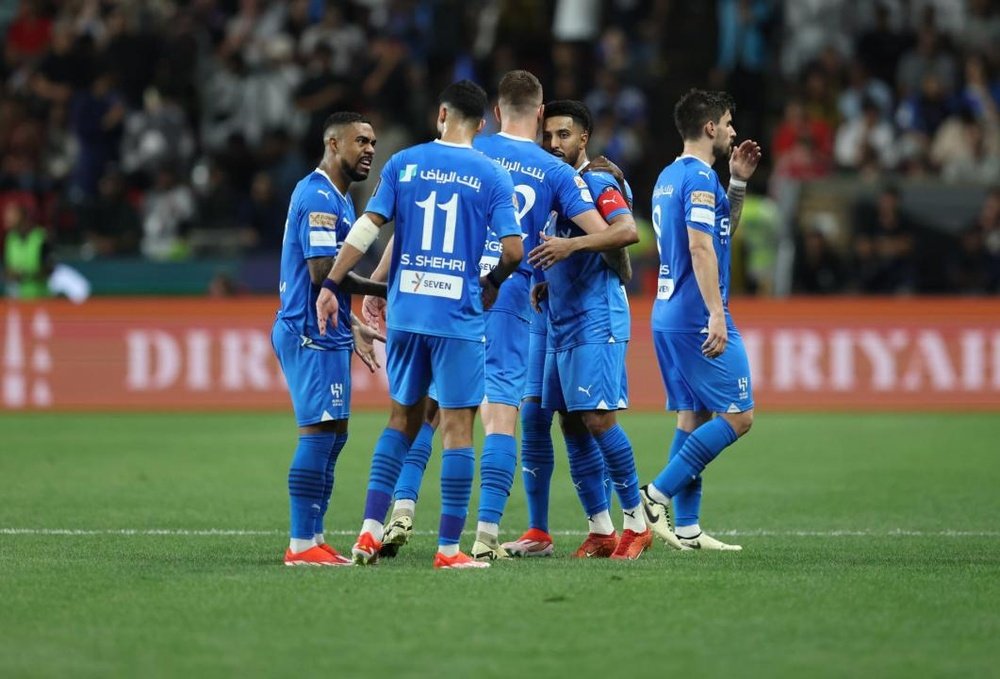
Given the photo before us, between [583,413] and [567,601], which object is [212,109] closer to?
[583,413]

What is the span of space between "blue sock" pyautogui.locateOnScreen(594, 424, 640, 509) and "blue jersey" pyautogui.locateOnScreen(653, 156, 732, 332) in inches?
31.2

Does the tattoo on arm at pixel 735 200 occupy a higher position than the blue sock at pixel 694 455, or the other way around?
the tattoo on arm at pixel 735 200

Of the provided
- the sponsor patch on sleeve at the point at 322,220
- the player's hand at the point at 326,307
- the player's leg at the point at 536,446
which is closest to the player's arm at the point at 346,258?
the player's hand at the point at 326,307

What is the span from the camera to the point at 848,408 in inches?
739

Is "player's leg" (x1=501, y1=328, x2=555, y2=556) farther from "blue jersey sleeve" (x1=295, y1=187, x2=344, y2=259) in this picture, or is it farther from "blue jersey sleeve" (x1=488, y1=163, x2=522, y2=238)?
"blue jersey sleeve" (x1=295, y1=187, x2=344, y2=259)

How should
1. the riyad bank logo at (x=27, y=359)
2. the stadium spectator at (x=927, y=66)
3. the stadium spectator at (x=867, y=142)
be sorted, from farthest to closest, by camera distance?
the stadium spectator at (x=927, y=66)
the stadium spectator at (x=867, y=142)
the riyad bank logo at (x=27, y=359)

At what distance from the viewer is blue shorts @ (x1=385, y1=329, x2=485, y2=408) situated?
815cm

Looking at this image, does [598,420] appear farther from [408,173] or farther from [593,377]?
[408,173]

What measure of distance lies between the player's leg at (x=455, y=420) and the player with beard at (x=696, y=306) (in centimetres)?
141

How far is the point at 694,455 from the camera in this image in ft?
30.2

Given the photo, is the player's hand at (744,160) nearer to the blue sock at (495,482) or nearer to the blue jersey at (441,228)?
the blue jersey at (441,228)

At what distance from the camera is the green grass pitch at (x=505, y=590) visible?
6.02m

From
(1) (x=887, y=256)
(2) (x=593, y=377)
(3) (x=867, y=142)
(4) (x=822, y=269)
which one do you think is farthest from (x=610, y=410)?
(3) (x=867, y=142)

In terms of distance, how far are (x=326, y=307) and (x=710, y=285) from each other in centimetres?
215
